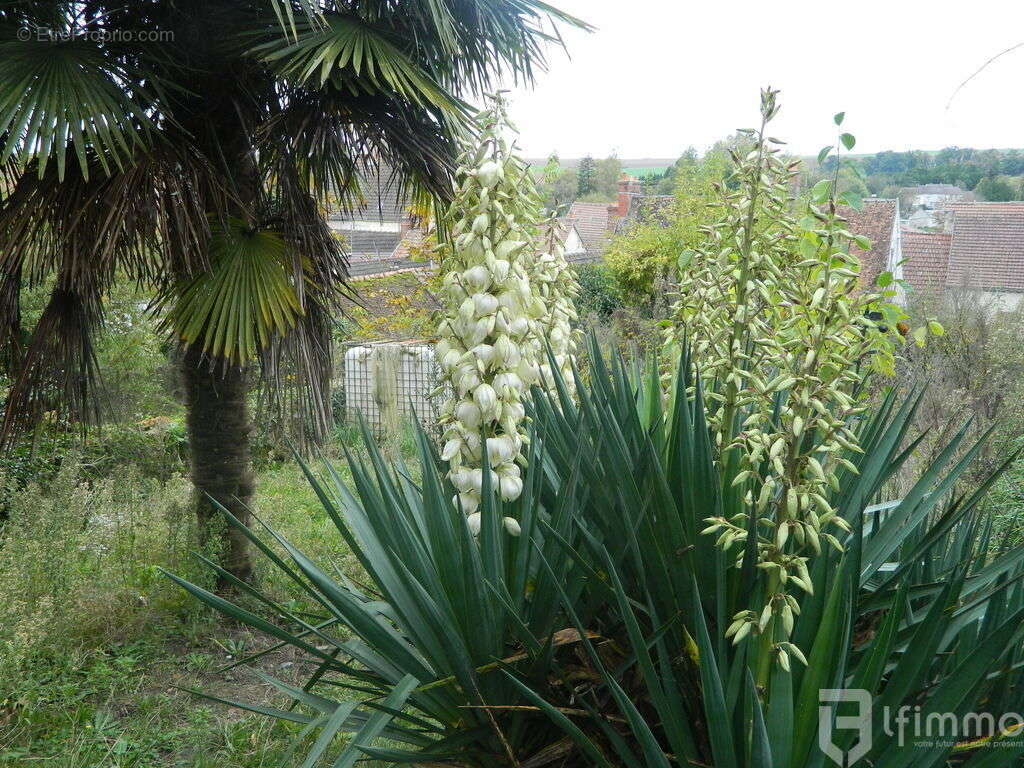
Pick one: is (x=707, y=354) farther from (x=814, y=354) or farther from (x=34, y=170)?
(x=34, y=170)

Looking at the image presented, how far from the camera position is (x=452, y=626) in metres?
1.82

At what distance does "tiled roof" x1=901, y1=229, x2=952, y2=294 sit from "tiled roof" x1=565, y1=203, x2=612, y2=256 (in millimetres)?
6444

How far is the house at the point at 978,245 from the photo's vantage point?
14.9 m

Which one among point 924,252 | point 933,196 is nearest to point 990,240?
point 924,252

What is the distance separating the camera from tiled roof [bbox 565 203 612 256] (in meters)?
20.8

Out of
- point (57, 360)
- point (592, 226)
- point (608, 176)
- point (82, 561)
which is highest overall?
point (608, 176)

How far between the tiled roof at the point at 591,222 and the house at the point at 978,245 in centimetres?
671

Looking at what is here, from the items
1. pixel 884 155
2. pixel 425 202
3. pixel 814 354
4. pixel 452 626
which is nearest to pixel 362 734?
pixel 452 626

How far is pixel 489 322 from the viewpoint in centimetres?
189

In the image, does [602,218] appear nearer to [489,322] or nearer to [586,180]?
[586,180]

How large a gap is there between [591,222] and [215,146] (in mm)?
21179

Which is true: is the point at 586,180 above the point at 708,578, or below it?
above

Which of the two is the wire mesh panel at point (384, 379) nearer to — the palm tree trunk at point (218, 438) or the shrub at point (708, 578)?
the palm tree trunk at point (218, 438)

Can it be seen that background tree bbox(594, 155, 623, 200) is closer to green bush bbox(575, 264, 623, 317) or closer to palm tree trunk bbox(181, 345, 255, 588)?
green bush bbox(575, 264, 623, 317)
